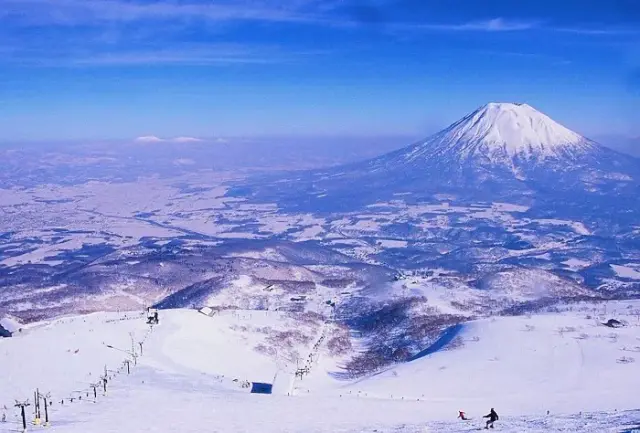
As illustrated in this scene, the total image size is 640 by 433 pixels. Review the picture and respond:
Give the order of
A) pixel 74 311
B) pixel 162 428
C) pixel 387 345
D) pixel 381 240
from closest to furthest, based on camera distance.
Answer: pixel 162 428 → pixel 387 345 → pixel 74 311 → pixel 381 240

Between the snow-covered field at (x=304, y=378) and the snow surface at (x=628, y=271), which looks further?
the snow surface at (x=628, y=271)

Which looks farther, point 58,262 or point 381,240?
point 381,240

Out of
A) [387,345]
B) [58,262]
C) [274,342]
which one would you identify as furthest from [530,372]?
[58,262]

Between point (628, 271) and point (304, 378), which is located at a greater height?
point (304, 378)

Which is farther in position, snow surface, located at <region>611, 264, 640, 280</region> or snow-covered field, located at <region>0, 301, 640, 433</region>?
snow surface, located at <region>611, 264, 640, 280</region>

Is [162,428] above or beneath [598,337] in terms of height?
above

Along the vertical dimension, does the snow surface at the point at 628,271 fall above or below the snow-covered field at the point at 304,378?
below

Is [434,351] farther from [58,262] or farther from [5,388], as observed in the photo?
[58,262]

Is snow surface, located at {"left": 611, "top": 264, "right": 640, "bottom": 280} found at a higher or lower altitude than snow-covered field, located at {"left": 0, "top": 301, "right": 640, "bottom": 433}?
lower
